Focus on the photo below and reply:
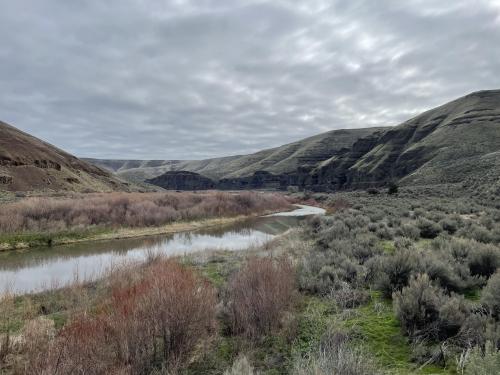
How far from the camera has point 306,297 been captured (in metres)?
8.10

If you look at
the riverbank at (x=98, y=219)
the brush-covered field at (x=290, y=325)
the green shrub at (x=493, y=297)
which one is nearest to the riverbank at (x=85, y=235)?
the riverbank at (x=98, y=219)

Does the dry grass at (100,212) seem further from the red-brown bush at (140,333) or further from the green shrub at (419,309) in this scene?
the green shrub at (419,309)

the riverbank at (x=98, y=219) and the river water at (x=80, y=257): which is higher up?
the riverbank at (x=98, y=219)

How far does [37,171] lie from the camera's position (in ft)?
194

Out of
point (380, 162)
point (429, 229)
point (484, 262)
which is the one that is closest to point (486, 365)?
point (484, 262)

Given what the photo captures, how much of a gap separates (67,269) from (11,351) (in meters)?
12.0

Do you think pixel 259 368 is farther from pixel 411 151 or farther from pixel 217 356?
pixel 411 151

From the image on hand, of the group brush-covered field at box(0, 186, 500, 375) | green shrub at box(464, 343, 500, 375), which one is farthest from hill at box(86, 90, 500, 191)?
green shrub at box(464, 343, 500, 375)

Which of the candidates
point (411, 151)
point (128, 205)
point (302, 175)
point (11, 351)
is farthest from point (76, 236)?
point (302, 175)

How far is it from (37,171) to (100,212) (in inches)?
1408

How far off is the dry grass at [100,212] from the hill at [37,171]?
24.1m

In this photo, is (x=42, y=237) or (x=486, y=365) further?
(x=42, y=237)

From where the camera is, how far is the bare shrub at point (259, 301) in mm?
6156

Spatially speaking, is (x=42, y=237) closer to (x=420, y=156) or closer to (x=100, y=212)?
(x=100, y=212)
